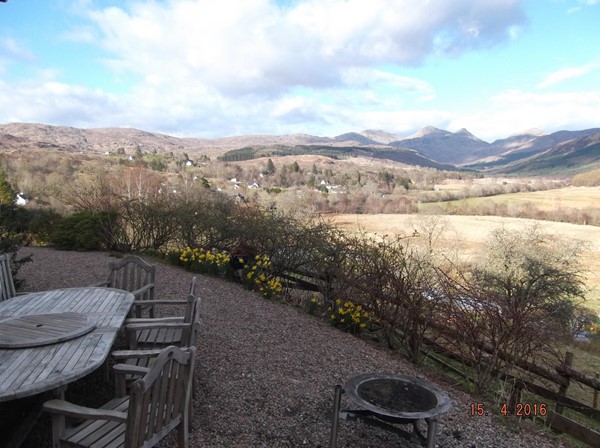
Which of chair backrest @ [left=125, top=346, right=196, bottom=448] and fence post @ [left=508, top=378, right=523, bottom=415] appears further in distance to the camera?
fence post @ [left=508, top=378, right=523, bottom=415]

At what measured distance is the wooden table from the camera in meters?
2.38

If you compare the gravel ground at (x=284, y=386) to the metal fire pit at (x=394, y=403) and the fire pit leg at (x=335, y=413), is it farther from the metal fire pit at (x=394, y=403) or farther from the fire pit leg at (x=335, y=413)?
the metal fire pit at (x=394, y=403)

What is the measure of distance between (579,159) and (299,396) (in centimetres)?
22167

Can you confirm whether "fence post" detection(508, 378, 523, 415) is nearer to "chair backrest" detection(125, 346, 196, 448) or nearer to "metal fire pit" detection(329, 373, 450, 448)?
"metal fire pit" detection(329, 373, 450, 448)

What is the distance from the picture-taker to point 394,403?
289 centimetres

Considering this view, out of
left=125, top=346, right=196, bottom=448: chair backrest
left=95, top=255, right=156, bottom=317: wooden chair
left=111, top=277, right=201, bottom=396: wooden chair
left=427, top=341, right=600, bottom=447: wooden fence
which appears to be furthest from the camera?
left=95, top=255, right=156, bottom=317: wooden chair

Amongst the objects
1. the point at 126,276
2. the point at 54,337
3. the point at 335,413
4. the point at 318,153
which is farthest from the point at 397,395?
the point at 318,153

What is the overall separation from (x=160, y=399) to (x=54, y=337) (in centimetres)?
109

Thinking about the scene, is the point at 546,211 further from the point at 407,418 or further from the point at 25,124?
the point at 25,124

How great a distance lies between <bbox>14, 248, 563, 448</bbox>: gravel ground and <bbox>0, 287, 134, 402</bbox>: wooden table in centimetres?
70

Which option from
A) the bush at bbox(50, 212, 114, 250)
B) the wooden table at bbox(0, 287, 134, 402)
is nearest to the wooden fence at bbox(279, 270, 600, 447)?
the wooden table at bbox(0, 287, 134, 402)

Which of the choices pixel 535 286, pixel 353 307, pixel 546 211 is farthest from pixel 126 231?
pixel 546 211

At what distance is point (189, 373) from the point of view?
99.8 inches
